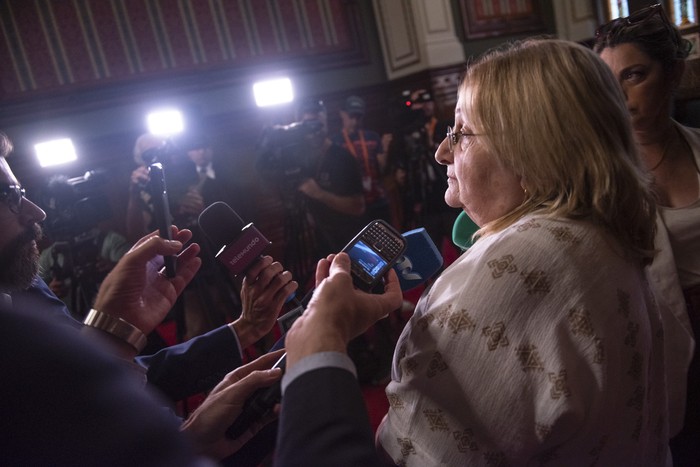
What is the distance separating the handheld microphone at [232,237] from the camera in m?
1.02

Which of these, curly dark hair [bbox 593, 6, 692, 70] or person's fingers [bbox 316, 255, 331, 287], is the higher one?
curly dark hair [bbox 593, 6, 692, 70]

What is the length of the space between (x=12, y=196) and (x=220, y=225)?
392 mm

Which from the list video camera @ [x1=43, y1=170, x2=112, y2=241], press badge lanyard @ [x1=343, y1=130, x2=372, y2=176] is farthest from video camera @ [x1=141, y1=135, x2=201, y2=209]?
press badge lanyard @ [x1=343, y1=130, x2=372, y2=176]

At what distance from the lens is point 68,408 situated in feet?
1.34

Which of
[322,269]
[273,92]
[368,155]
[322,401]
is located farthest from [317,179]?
[322,401]

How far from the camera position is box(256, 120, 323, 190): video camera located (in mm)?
2793

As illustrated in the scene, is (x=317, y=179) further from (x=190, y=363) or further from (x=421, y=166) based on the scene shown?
(x=190, y=363)

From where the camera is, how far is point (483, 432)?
0.66 meters

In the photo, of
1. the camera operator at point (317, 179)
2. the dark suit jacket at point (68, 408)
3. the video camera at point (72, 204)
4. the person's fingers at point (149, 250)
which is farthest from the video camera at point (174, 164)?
the dark suit jacket at point (68, 408)

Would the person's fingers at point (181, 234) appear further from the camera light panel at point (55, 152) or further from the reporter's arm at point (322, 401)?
the camera light panel at point (55, 152)

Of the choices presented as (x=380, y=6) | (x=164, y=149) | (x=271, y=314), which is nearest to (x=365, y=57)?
(x=380, y=6)

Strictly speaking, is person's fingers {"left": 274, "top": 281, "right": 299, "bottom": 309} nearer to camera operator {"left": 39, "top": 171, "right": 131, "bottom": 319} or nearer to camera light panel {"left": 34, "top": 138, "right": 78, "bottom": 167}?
camera operator {"left": 39, "top": 171, "right": 131, "bottom": 319}

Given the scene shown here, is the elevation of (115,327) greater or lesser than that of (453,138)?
lesser

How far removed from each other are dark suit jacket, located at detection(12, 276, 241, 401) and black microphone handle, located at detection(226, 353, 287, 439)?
28cm
